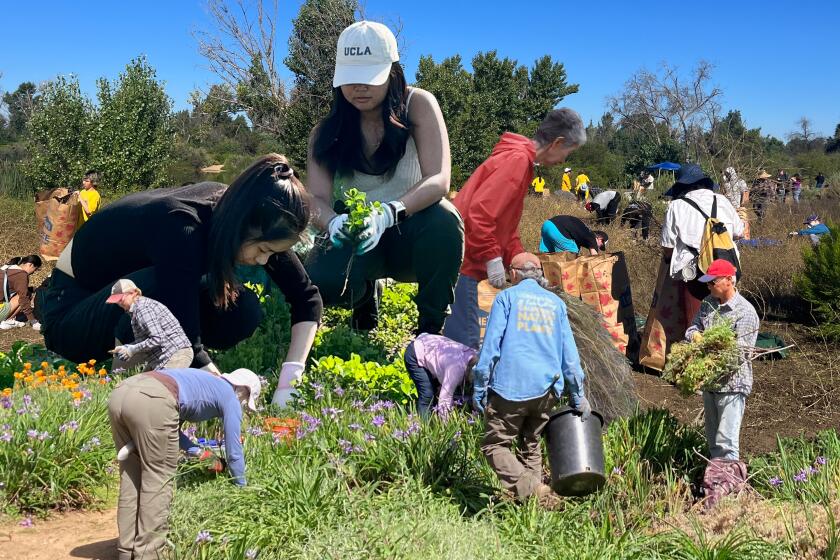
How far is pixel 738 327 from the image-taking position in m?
3.81

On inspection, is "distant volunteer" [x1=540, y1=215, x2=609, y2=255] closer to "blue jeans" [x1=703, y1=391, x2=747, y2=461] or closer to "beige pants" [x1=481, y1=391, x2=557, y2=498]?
"blue jeans" [x1=703, y1=391, x2=747, y2=461]

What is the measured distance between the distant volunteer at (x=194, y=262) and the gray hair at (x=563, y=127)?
5.28 feet

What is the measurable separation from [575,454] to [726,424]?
3.27ft

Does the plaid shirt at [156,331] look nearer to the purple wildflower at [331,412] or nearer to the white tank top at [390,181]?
the purple wildflower at [331,412]

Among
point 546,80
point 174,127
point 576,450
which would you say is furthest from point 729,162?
A: point 546,80

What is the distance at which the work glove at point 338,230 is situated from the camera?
14.5 feet

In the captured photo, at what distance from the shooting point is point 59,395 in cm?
395

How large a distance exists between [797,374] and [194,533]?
5164 millimetres

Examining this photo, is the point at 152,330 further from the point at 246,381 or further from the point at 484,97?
the point at 484,97

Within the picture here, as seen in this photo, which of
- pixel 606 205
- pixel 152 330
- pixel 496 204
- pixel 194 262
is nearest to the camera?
pixel 152 330

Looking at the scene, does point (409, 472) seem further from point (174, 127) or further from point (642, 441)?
point (174, 127)

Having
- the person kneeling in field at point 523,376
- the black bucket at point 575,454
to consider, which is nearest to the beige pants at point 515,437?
the person kneeling in field at point 523,376

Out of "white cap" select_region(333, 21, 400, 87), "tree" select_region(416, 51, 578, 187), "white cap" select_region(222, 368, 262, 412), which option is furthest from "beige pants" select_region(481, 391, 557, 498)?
"tree" select_region(416, 51, 578, 187)

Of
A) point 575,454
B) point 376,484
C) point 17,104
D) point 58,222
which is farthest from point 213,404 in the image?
point 17,104
